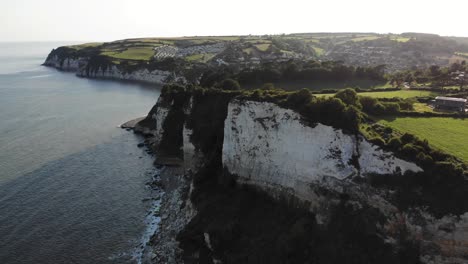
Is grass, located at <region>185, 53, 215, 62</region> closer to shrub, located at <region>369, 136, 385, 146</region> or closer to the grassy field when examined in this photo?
the grassy field

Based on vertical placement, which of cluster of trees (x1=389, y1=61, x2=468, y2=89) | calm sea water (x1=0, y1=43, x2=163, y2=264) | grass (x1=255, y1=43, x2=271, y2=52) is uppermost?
grass (x1=255, y1=43, x2=271, y2=52)

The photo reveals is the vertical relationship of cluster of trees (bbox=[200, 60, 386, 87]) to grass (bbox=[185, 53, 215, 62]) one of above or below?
below

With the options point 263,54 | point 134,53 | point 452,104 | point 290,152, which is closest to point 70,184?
point 290,152

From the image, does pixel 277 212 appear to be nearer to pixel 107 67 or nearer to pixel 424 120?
pixel 424 120

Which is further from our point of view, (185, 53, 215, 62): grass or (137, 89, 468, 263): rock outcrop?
(185, 53, 215, 62): grass

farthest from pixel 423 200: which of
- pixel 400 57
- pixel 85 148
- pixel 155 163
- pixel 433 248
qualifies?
pixel 400 57

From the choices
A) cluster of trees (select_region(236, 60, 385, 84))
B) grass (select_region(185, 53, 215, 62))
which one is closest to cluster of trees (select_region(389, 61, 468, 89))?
cluster of trees (select_region(236, 60, 385, 84))
